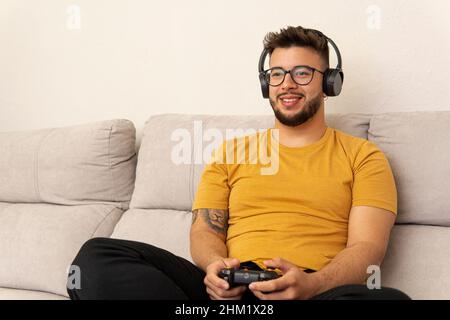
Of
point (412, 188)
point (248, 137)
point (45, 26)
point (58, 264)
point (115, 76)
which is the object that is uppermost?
point (45, 26)

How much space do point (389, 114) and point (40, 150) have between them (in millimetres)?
1215

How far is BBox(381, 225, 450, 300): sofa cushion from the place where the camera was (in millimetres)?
1363

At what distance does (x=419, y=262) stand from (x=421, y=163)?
0.27 metres

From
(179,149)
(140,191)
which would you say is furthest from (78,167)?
(179,149)

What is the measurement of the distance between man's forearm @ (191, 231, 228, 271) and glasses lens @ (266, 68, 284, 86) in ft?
1.55

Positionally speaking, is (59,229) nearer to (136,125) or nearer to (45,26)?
(136,125)

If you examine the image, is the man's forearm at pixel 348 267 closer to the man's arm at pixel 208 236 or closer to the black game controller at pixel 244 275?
the black game controller at pixel 244 275

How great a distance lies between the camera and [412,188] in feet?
4.91

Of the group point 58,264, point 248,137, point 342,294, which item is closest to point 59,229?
point 58,264

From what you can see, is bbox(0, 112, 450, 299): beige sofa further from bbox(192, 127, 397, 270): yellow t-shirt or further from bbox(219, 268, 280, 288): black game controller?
bbox(219, 268, 280, 288): black game controller

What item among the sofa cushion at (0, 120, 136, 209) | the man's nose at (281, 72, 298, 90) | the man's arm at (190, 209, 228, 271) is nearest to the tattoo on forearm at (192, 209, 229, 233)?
the man's arm at (190, 209, 228, 271)

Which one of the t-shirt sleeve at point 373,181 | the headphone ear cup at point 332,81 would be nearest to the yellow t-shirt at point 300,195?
the t-shirt sleeve at point 373,181

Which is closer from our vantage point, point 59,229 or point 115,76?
point 59,229

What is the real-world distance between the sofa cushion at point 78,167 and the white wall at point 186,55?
0.28 meters
